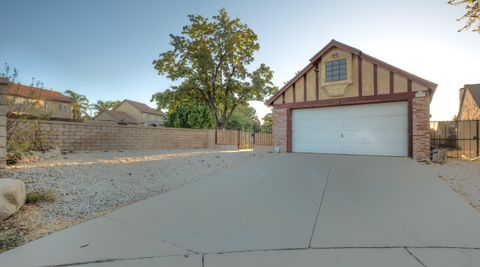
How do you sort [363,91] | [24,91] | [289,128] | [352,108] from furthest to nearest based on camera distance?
[289,128]
[352,108]
[363,91]
[24,91]

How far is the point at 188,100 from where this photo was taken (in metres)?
23.4

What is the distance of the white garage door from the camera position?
32.9 ft

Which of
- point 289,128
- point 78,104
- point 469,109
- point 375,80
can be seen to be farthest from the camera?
point 78,104

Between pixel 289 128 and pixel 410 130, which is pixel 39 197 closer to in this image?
pixel 289 128

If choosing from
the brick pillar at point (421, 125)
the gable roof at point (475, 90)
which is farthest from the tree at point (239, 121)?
the brick pillar at point (421, 125)

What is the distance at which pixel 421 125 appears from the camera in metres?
9.38

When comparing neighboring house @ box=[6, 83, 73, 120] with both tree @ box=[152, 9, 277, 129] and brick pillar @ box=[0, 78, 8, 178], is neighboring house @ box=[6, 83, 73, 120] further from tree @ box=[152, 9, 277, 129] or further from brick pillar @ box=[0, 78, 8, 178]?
tree @ box=[152, 9, 277, 129]

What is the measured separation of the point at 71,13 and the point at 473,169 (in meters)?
14.0

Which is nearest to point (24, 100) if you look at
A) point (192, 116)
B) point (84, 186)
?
point (84, 186)

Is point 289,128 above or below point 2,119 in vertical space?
above

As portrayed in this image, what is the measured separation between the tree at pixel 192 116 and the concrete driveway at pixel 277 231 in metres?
17.7

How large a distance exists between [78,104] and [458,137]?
1949 inches

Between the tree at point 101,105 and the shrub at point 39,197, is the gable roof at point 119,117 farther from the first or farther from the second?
the shrub at point 39,197

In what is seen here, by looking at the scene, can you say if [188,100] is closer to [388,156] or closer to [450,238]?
[388,156]
